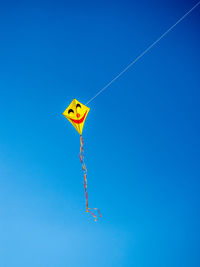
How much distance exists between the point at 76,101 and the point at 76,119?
1.31ft

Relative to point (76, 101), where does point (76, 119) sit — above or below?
below

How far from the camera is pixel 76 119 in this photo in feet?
16.6

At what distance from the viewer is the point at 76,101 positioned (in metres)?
5.09
